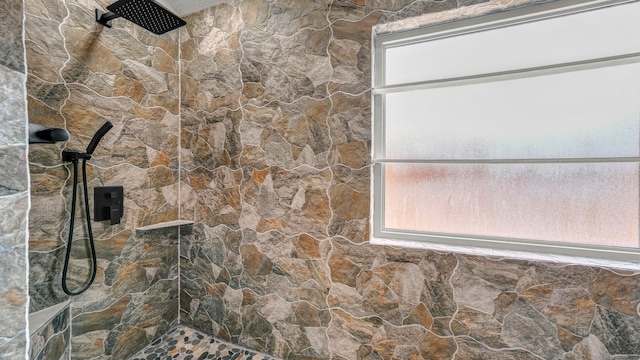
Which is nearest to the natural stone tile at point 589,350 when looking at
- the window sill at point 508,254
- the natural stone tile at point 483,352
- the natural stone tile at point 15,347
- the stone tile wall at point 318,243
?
the stone tile wall at point 318,243

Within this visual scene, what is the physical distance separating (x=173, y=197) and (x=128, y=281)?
511 mm

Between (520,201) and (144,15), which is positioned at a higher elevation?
(144,15)

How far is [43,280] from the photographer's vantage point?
1.15 metres

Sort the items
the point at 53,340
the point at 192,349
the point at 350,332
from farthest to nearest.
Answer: the point at 192,349, the point at 350,332, the point at 53,340

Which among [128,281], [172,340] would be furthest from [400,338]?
[128,281]

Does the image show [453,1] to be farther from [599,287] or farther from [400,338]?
[400,338]

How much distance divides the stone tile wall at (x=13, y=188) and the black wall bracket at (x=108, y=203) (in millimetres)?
757

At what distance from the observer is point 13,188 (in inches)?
25.3

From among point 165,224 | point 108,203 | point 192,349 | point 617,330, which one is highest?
point 108,203

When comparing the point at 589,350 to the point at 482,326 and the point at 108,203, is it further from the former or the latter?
the point at 108,203

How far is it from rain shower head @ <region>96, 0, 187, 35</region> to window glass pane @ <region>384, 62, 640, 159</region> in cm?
113

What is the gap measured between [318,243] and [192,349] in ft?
3.20

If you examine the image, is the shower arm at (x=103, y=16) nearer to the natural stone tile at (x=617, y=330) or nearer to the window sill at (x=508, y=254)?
the window sill at (x=508, y=254)

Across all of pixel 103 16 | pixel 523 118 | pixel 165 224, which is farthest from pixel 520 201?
pixel 103 16
